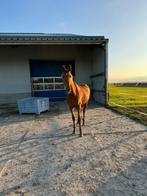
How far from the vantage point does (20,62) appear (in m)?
11.9

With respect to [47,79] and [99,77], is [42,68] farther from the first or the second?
[99,77]

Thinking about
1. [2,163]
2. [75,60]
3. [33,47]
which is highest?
[33,47]

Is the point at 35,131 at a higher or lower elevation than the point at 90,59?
lower

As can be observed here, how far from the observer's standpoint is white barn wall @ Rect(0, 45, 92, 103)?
11.7 meters

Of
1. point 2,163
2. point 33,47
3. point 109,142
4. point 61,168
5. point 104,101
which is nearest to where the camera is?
point 61,168

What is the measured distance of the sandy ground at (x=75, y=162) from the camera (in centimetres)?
233

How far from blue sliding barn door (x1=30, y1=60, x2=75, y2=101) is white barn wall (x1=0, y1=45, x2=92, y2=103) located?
35cm

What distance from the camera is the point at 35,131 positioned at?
17.0 feet

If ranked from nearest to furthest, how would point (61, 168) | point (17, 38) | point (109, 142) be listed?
point (61, 168) → point (109, 142) → point (17, 38)

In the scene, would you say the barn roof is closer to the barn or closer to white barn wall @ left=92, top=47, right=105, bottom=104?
white barn wall @ left=92, top=47, right=105, bottom=104

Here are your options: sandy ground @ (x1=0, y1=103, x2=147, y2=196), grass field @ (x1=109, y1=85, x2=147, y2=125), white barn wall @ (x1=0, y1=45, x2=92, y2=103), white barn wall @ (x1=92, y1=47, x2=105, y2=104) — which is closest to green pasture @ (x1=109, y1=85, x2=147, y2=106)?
grass field @ (x1=109, y1=85, x2=147, y2=125)

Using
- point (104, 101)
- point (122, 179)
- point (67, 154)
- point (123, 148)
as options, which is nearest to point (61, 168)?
point (67, 154)

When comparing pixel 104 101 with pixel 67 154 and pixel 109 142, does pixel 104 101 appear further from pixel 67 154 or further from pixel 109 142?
pixel 67 154

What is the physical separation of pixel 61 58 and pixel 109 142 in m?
9.46
